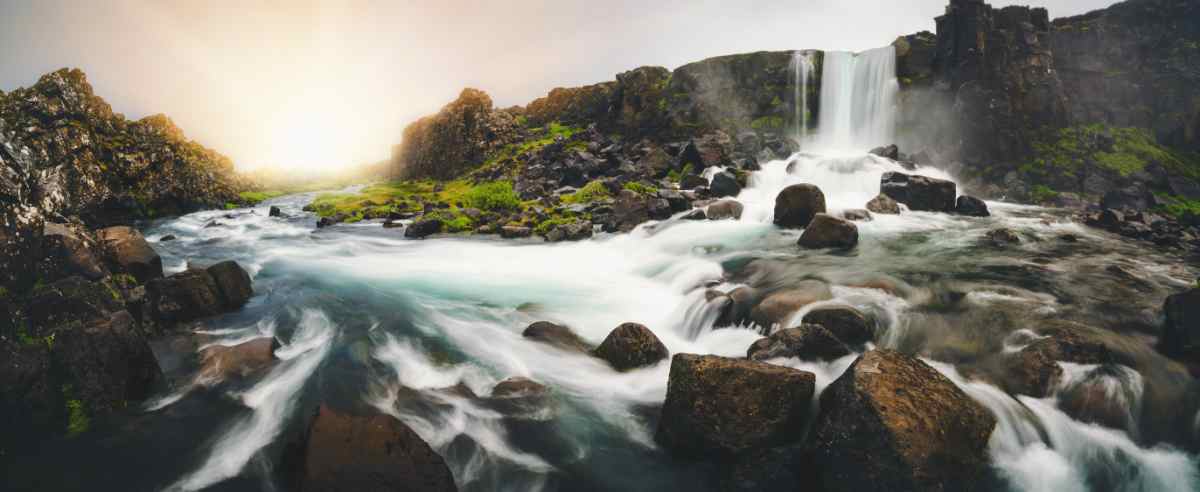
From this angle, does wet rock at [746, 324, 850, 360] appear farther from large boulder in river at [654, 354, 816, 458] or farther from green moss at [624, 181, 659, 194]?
green moss at [624, 181, 659, 194]

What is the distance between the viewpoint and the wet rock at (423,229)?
2320cm

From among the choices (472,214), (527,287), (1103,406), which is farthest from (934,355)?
(472,214)

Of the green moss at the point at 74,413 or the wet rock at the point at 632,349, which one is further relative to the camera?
the wet rock at the point at 632,349

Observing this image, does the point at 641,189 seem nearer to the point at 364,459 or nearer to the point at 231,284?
the point at 231,284

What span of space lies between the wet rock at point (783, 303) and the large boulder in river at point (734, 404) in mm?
3133

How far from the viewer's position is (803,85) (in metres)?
47.7

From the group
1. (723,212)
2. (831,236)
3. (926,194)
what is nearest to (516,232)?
(723,212)

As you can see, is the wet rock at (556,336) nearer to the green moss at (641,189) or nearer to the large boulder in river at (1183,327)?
the large boulder in river at (1183,327)

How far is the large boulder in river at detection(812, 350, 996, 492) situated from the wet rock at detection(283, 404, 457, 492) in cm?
383

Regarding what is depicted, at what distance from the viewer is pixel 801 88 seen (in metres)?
47.8

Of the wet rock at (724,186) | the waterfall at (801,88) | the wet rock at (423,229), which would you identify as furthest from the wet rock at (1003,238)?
the waterfall at (801,88)

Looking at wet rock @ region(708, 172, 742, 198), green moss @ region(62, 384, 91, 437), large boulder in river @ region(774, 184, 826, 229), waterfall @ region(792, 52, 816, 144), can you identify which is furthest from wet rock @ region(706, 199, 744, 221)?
waterfall @ region(792, 52, 816, 144)

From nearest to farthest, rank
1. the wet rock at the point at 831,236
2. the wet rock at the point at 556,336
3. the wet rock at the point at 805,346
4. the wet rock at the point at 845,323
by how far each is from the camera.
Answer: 1. the wet rock at the point at 805,346
2. the wet rock at the point at 845,323
3. the wet rock at the point at 556,336
4. the wet rock at the point at 831,236

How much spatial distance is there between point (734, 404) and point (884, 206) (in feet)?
61.3
